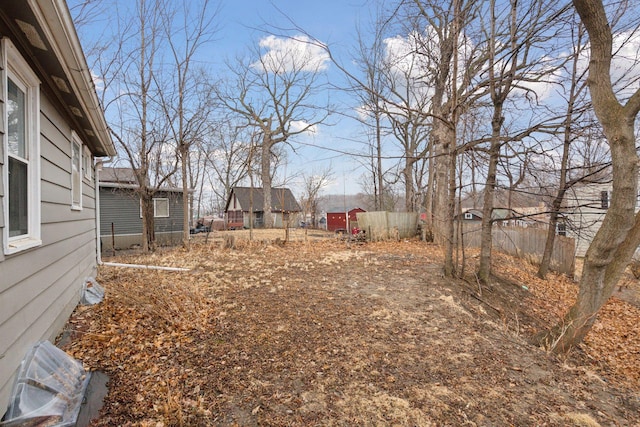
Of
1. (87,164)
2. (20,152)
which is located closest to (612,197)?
(20,152)

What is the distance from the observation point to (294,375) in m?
2.92

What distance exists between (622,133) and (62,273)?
21.4ft

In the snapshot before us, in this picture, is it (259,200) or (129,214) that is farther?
(259,200)

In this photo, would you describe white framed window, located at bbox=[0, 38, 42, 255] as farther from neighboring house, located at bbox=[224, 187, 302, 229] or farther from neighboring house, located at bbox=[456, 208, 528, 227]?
neighboring house, located at bbox=[224, 187, 302, 229]

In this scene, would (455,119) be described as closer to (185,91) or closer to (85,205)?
(85,205)

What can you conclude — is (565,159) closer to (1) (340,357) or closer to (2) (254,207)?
(1) (340,357)

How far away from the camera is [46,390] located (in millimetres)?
2250

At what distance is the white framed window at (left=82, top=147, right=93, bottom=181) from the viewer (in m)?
5.52

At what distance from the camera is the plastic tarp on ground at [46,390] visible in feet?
6.67

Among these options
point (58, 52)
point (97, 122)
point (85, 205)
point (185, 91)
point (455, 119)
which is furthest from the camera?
point (185, 91)

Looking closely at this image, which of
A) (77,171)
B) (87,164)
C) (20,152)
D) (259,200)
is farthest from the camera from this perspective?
(259,200)

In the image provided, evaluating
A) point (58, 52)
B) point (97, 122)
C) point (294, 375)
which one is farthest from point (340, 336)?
point (97, 122)

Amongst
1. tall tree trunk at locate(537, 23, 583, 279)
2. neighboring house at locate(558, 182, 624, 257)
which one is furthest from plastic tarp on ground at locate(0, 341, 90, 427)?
tall tree trunk at locate(537, 23, 583, 279)

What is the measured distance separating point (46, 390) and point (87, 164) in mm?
4792
